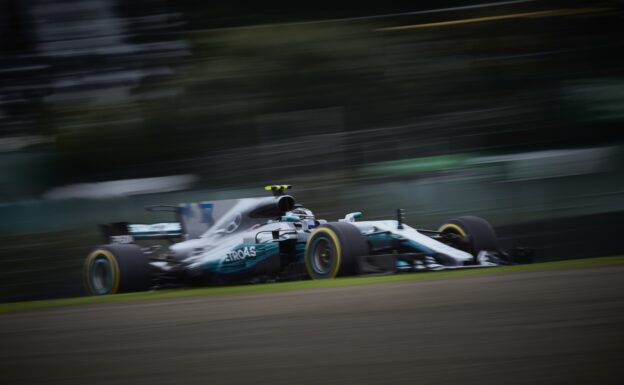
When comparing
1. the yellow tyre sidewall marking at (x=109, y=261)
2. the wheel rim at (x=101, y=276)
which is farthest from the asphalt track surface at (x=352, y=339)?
the wheel rim at (x=101, y=276)

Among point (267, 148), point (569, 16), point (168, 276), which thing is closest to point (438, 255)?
point (168, 276)

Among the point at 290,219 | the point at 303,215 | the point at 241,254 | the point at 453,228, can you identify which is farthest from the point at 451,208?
the point at 241,254

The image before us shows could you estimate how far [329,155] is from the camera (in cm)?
1035

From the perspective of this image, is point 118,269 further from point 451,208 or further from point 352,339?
point 352,339

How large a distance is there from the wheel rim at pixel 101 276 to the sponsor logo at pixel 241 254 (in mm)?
A: 1161

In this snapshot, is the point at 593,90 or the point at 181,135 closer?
the point at 593,90

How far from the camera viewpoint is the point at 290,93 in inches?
459

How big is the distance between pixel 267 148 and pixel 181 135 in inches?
57.5

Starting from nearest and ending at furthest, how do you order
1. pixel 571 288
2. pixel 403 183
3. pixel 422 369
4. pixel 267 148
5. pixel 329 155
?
pixel 422 369, pixel 571 288, pixel 403 183, pixel 329 155, pixel 267 148

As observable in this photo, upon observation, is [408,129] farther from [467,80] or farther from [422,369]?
[422,369]

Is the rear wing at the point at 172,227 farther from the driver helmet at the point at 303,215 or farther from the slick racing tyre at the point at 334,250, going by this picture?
the slick racing tyre at the point at 334,250

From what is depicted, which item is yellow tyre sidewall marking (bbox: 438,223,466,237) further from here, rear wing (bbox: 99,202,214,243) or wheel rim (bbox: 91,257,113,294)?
wheel rim (bbox: 91,257,113,294)

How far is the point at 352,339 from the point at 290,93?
9.17 m

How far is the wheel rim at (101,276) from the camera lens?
706 centimetres
